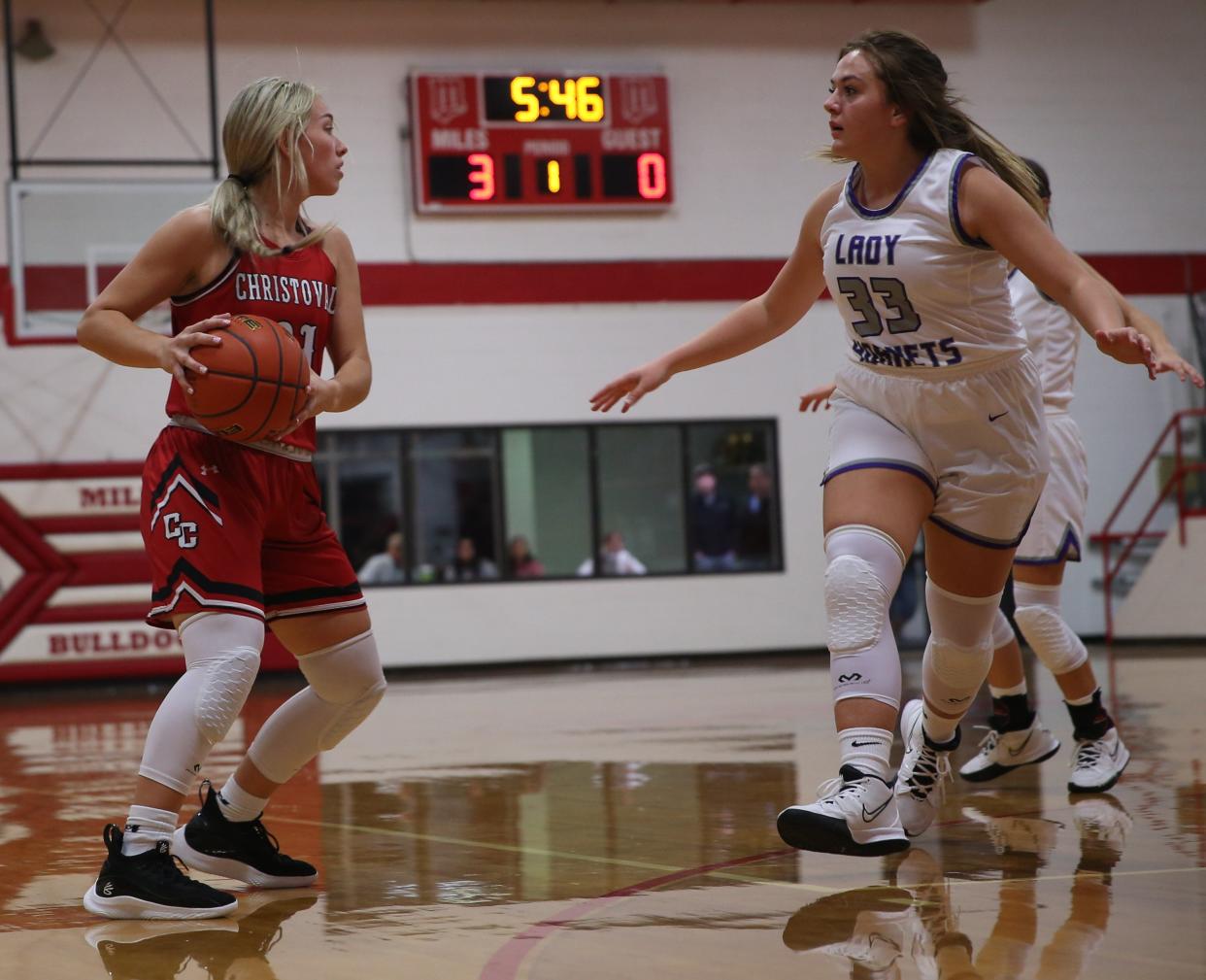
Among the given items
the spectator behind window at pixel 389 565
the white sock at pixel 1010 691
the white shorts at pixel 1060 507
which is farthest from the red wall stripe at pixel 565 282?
the white sock at pixel 1010 691

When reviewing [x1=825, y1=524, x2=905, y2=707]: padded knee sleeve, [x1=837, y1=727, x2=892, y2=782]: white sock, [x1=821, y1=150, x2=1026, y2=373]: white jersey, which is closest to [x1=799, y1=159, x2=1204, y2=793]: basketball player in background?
[x1=821, y1=150, x2=1026, y2=373]: white jersey

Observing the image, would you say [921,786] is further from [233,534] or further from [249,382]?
[249,382]

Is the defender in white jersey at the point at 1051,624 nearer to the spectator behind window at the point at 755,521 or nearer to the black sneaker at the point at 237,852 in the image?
the black sneaker at the point at 237,852

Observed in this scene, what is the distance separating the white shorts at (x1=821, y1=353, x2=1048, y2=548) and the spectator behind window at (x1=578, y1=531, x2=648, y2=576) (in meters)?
11.6

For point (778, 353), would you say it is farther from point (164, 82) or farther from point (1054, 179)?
point (164, 82)

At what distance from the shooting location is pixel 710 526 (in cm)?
1578

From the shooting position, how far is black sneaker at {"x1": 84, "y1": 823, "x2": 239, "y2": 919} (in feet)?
11.2

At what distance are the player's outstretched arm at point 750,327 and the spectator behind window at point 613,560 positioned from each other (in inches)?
441

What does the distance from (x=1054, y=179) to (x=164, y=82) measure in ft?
30.0

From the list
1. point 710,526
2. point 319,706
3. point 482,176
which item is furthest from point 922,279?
point 710,526

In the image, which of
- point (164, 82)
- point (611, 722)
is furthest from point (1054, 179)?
point (611, 722)

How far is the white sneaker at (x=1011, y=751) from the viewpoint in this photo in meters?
5.18

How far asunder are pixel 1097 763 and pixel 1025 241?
2.15 meters

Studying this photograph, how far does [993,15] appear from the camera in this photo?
16578 millimetres
